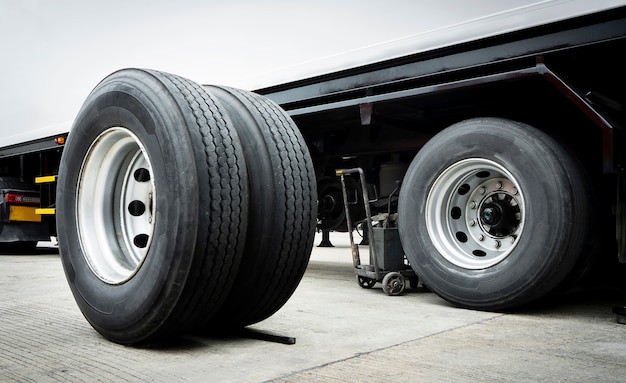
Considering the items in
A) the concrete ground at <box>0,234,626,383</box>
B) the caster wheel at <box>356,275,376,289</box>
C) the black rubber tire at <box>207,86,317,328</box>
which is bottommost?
the concrete ground at <box>0,234,626,383</box>

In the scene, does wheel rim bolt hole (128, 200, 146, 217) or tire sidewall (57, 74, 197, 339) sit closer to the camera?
tire sidewall (57, 74, 197, 339)

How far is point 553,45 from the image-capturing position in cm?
371

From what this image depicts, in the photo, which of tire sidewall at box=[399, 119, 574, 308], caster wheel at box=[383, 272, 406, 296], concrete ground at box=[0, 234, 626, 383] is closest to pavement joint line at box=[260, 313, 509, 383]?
concrete ground at box=[0, 234, 626, 383]

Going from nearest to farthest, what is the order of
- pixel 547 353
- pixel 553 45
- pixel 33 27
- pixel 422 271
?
pixel 547 353, pixel 553 45, pixel 422 271, pixel 33 27

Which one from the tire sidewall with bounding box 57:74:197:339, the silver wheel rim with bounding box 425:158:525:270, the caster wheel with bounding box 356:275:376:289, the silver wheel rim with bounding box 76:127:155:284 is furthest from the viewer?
the caster wheel with bounding box 356:275:376:289

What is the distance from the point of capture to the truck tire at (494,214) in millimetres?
3645

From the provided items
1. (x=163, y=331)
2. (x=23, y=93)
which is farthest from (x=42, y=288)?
(x=23, y=93)

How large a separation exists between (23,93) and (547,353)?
757cm

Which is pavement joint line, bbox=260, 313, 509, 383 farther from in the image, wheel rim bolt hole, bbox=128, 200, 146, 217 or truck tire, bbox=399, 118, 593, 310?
wheel rim bolt hole, bbox=128, 200, 146, 217

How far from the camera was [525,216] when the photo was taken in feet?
12.4

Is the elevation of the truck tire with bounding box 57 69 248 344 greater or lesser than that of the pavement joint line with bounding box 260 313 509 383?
greater

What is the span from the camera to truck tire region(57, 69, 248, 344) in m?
2.52

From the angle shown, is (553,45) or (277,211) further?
(553,45)

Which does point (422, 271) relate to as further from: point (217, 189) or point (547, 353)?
point (217, 189)
